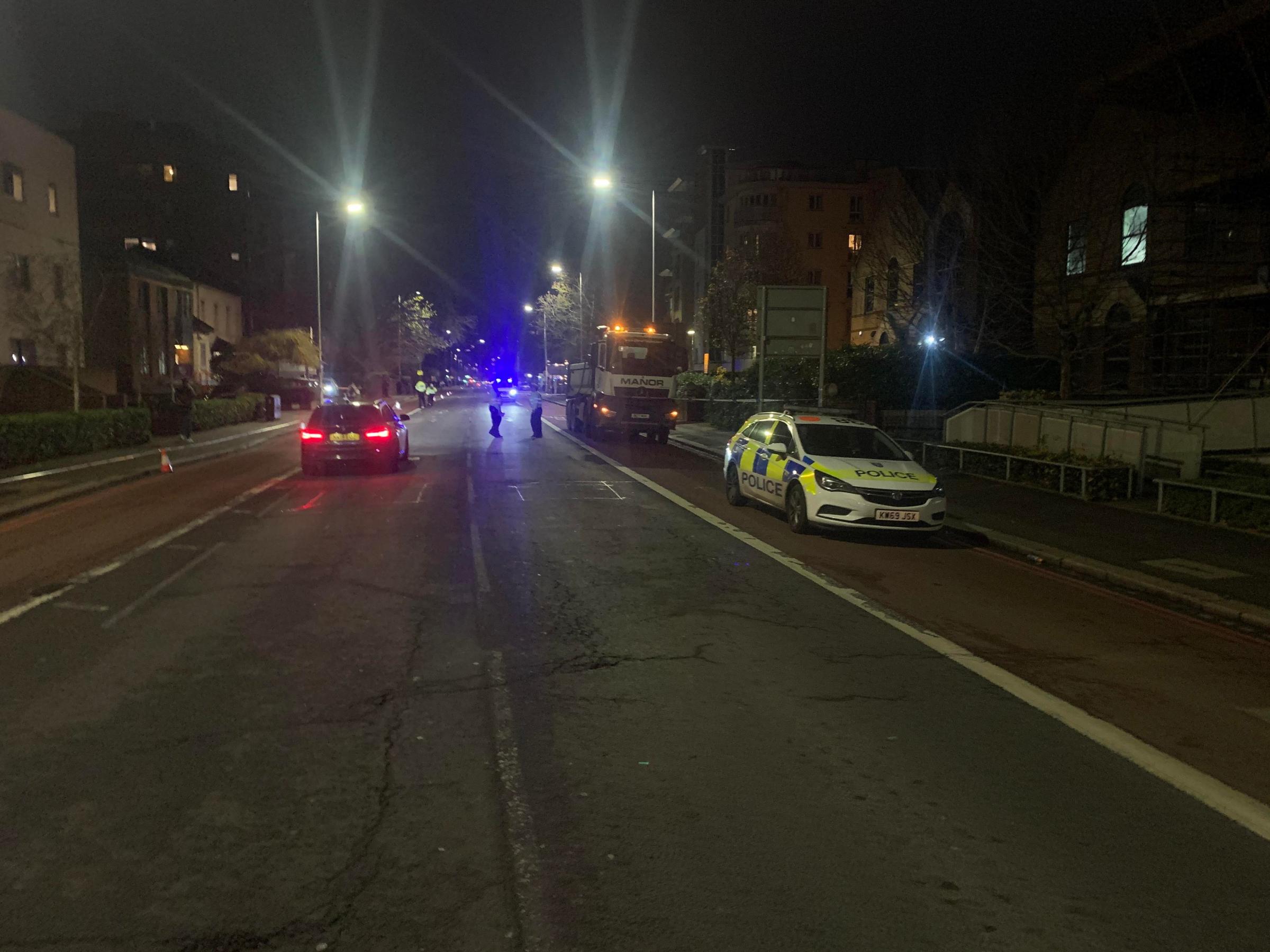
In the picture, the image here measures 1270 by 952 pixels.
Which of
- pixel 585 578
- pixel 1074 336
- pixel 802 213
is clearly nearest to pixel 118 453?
pixel 585 578

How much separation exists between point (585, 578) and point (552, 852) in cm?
603

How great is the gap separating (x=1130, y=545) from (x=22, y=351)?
1307 inches

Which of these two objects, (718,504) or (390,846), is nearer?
(390,846)

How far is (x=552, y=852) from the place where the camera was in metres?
4.18

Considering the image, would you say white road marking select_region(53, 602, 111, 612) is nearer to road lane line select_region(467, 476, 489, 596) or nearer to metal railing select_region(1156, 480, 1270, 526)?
road lane line select_region(467, 476, 489, 596)

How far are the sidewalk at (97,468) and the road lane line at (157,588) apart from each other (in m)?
5.57

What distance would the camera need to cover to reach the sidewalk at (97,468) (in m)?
16.8

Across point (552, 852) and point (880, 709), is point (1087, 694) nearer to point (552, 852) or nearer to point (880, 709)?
point (880, 709)

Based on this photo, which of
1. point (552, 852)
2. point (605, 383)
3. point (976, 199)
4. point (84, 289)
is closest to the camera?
point (552, 852)

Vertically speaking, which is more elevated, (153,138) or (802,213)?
(153,138)

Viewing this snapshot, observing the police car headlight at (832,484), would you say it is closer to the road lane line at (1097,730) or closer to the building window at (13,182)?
the road lane line at (1097,730)

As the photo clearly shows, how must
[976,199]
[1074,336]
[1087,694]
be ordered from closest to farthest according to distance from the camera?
[1087,694] → [1074,336] → [976,199]

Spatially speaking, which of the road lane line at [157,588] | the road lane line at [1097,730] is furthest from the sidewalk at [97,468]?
the road lane line at [1097,730]

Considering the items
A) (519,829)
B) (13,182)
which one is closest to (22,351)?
(13,182)
